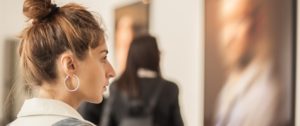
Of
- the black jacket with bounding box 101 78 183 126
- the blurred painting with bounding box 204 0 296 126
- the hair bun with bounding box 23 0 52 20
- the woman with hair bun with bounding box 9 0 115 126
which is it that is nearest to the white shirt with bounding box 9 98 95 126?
the woman with hair bun with bounding box 9 0 115 126

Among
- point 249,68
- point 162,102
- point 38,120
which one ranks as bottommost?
point 162,102

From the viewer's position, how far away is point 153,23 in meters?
2.64

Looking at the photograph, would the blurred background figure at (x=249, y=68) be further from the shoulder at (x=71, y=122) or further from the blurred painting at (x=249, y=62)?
the shoulder at (x=71, y=122)

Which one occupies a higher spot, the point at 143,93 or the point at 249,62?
the point at 249,62

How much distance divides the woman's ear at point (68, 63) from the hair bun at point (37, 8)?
0.48ft

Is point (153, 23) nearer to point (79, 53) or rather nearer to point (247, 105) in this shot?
point (247, 105)

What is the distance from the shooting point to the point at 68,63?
112 cm

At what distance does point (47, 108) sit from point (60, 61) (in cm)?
12

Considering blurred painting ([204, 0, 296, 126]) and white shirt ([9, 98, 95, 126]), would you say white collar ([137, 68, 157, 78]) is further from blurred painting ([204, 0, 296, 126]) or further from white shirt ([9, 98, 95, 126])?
white shirt ([9, 98, 95, 126])

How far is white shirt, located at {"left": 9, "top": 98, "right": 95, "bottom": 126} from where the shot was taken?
106cm

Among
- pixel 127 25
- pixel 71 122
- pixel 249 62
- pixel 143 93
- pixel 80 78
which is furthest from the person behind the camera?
pixel 127 25

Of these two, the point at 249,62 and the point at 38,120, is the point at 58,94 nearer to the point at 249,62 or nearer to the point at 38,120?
the point at 38,120

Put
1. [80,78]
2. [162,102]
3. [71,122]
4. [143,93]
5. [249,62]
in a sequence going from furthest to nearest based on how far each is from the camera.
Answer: [143,93]
[162,102]
[249,62]
[80,78]
[71,122]

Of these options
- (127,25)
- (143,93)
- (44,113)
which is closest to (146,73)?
(143,93)
